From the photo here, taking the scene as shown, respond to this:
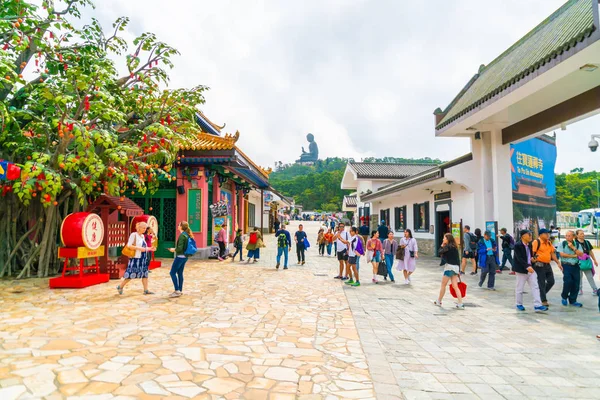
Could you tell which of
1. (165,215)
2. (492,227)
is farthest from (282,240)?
(492,227)

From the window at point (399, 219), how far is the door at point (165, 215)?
12.5 metres

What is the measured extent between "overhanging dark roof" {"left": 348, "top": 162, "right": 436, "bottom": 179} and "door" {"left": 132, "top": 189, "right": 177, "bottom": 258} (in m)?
16.5

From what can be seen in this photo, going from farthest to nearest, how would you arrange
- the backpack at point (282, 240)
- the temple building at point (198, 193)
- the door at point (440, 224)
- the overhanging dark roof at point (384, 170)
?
the overhanging dark roof at point (384, 170) < the door at point (440, 224) < the temple building at point (198, 193) < the backpack at point (282, 240)

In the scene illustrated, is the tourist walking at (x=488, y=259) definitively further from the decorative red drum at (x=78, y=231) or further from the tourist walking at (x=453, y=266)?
the decorative red drum at (x=78, y=231)

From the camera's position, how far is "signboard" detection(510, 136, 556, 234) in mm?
13203

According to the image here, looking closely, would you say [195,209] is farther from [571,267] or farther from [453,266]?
[571,267]

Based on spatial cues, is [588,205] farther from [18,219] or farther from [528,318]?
[18,219]

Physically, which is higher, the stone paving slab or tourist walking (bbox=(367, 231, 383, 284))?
tourist walking (bbox=(367, 231, 383, 284))

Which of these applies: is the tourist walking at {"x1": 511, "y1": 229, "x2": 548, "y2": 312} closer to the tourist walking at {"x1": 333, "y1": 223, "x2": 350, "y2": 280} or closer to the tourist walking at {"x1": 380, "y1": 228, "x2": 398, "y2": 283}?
the tourist walking at {"x1": 380, "y1": 228, "x2": 398, "y2": 283}

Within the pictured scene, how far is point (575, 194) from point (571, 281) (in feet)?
157

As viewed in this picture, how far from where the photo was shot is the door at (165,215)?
46.8ft

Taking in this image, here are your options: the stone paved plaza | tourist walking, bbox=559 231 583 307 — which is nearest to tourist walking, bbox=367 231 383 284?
the stone paved plaza

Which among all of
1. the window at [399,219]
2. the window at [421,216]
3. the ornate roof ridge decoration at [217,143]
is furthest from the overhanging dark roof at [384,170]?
the ornate roof ridge decoration at [217,143]

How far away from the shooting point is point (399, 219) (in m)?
21.7
